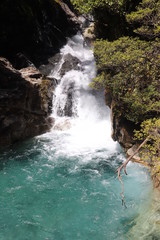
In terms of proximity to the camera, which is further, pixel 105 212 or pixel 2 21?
pixel 2 21

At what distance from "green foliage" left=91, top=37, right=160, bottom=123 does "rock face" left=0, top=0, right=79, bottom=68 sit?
13.5 metres

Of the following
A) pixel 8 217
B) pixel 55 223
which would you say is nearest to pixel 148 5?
pixel 55 223

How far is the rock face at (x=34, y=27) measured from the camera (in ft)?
72.0

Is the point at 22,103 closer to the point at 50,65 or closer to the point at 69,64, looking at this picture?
the point at 50,65

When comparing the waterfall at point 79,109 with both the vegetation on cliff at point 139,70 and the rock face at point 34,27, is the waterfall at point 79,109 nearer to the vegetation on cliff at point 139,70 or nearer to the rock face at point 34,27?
the rock face at point 34,27

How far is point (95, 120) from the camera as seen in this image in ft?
68.2

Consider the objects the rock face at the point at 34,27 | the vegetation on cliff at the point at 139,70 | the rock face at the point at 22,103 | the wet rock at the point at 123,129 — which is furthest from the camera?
the rock face at the point at 34,27

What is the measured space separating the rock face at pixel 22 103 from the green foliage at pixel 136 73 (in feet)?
26.6

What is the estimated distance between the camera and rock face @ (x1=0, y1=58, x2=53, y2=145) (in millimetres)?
17094

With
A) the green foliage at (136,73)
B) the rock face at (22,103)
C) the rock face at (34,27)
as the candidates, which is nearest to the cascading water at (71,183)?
the rock face at (22,103)

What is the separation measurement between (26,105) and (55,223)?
1134 centimetres

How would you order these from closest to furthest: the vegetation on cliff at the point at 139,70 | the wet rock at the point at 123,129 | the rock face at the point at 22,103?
the vegetation on cliff at the point at 139,70 → the wet rock at the point at 123,129 → the rock face at the point at 22,103

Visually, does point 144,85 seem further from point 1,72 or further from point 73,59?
point 73,59

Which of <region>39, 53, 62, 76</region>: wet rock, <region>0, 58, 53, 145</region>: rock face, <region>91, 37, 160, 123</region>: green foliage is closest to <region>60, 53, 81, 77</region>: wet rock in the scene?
<region>39, 53, 62, 76</region>: wet rock
